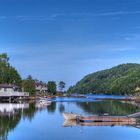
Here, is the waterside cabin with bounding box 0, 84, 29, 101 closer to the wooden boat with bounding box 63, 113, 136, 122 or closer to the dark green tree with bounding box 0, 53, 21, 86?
the dark green tree with bounding box 0, 53, 21, 86

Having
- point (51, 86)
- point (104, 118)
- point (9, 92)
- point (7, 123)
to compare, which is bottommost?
point (7, 123)

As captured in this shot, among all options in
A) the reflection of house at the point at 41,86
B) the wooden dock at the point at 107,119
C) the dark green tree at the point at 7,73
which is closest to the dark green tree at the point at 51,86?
the reflection of house at the point at 41,86

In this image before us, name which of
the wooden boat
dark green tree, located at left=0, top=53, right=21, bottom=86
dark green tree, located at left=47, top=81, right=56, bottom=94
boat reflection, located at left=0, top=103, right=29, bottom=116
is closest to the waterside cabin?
dark green tree, located at left=0, top=53, right=21, bottom=86

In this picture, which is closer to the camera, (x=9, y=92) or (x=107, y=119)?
(x=107, y=119)

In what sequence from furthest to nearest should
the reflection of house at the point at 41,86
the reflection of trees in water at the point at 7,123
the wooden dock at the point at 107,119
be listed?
the reflection of house at the point at 41,86 → the wooden dock at the point at 107,119 → the reflection of trees in water at the point at 7,123

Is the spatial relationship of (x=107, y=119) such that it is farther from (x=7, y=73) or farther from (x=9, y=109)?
(x=7, y=73)

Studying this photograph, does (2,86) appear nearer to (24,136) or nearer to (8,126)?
(8,126)

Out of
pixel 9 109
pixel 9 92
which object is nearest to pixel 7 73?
pixel 9 92

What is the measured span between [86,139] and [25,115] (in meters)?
27.9

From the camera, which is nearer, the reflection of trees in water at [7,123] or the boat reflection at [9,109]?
the reflection of trees in water at [7,123]

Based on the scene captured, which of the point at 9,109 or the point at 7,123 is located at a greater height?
the point at 9,109

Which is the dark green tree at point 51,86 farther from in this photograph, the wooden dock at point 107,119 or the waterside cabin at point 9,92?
the wooden dock at point 107,119

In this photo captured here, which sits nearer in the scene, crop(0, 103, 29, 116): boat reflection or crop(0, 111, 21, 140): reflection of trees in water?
crop(0, 111, 21, 140): reflection of trees in water

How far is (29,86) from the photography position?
13950cm
